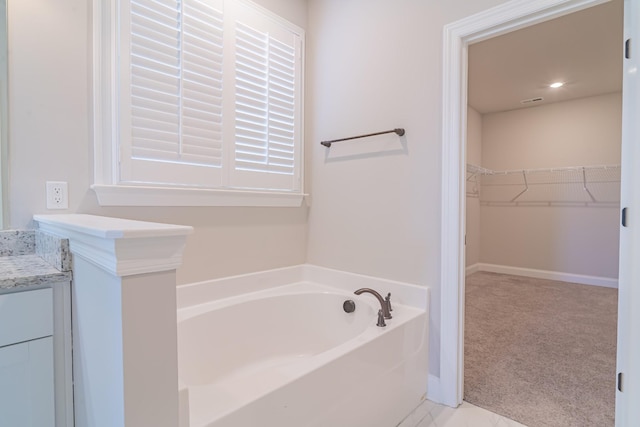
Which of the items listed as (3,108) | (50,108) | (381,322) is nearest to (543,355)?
(381,322)

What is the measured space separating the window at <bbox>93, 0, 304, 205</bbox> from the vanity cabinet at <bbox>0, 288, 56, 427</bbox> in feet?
2.13

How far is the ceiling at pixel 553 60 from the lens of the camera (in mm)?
2510

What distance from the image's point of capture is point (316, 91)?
95.0 inches

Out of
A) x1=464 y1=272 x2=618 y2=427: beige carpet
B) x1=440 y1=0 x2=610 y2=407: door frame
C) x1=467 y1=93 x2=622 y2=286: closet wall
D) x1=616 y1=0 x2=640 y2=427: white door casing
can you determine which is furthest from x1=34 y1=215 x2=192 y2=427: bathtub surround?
x1=467 y1=93 x2=622 y2=286: closet wall

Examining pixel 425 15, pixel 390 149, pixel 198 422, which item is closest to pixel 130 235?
pixel 198 422

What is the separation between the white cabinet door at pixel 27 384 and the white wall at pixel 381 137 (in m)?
1.61

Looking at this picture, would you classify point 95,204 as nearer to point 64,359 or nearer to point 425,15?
point 64,359

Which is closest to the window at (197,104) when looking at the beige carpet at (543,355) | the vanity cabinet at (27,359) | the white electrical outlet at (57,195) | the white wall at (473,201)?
the white electrical outlet at (57,195)

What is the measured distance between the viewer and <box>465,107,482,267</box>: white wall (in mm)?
4707

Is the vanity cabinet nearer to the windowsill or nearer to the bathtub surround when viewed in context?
the bathtub surround

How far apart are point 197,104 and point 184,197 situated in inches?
20.6

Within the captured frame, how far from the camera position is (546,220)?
455 cm

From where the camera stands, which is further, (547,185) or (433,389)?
(547,185)

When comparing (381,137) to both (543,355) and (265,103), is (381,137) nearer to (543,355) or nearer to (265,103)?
(265,103)
